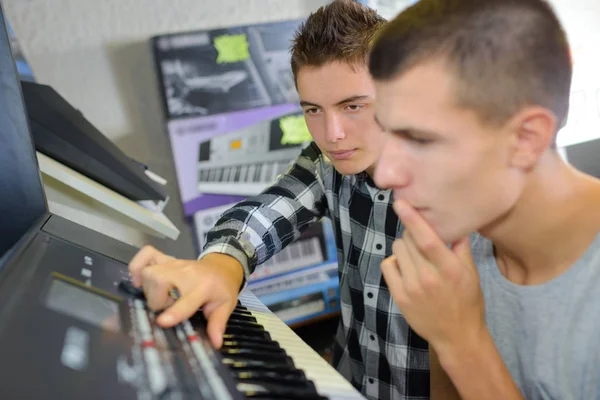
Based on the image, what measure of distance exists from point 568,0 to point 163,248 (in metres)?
2.09

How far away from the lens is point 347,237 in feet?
3.82

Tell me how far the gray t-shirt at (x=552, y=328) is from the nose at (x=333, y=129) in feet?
1.22

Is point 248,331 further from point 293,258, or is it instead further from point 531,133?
point 293,258

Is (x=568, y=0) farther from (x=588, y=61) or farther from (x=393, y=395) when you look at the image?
(x=393, y=395)

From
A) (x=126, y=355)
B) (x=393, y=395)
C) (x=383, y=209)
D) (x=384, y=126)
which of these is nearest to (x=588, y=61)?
(x=383, y=209)

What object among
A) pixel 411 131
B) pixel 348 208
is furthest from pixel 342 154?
pixel 411 131

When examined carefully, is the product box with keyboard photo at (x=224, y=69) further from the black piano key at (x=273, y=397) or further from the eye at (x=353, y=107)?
the black piano key at (x=273, y=397)

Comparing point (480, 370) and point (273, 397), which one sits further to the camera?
point (480, 370)

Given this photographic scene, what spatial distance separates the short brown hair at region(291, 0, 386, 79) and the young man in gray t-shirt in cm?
37

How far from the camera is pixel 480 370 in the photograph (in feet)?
1.99

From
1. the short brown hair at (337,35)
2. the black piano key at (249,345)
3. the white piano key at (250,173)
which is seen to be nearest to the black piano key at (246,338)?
the black piano key at (249,345)

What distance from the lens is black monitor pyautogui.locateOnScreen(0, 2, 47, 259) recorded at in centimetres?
74

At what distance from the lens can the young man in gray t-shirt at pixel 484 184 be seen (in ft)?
1.81

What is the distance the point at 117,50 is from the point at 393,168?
1.52m
